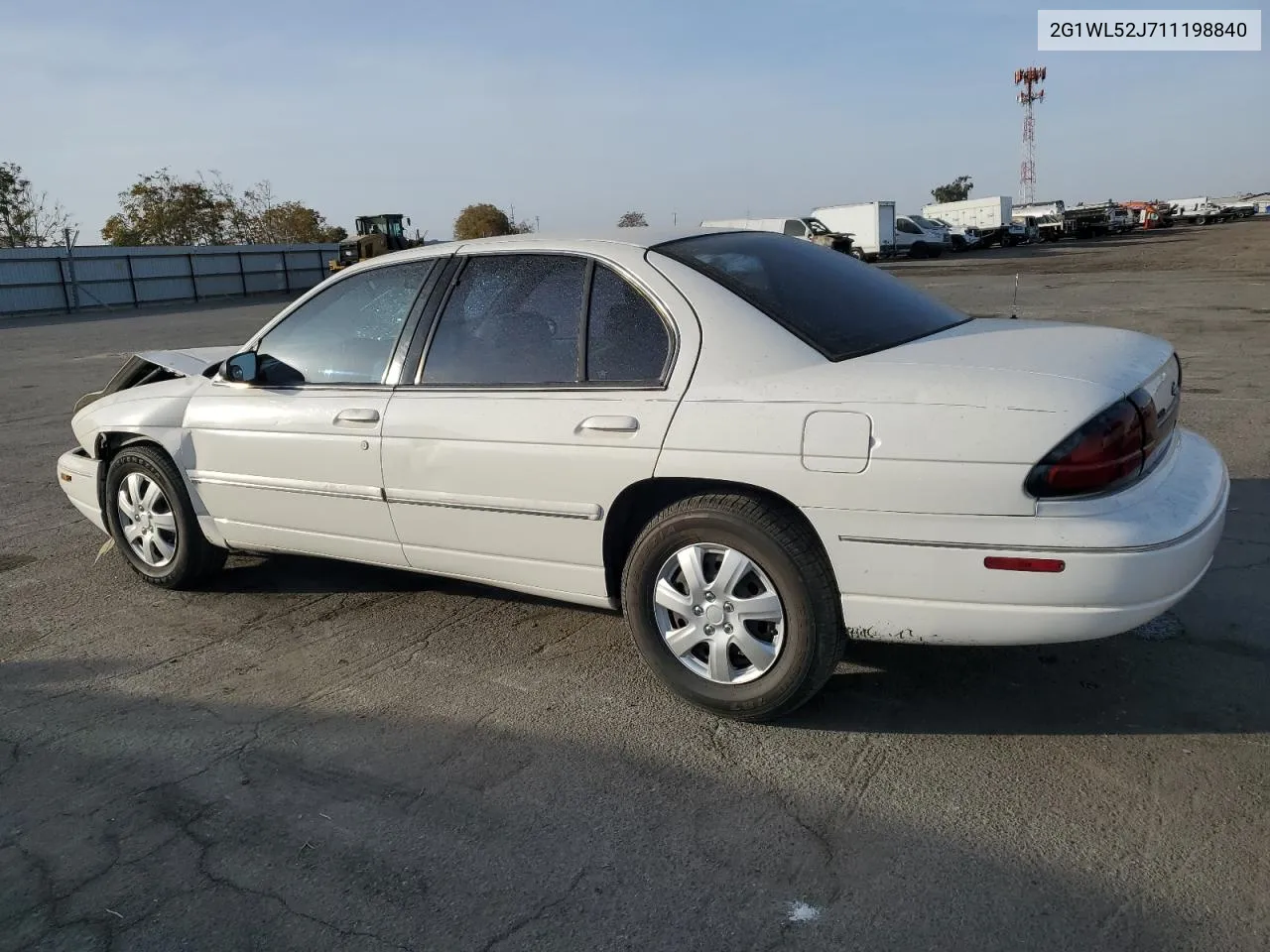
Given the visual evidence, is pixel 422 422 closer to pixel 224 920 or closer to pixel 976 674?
pixel 224 920

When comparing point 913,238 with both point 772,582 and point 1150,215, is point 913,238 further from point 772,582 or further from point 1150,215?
point 772,582

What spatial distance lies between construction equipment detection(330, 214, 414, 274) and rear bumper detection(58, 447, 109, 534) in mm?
30680

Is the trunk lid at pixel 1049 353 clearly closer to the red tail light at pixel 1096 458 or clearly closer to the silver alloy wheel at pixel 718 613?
the red tail light at pixel 1096 458

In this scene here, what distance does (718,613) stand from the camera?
325 centimetres

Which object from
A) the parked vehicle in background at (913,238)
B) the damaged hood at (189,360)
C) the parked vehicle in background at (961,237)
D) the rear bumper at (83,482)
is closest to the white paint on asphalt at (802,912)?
the damaged hood at (189,360)

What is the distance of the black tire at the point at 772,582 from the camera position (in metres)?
3.07

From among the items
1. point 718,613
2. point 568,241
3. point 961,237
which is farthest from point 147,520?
→ point 961,237


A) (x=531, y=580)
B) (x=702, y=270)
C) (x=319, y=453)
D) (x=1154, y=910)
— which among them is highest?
(x=702, y=270)

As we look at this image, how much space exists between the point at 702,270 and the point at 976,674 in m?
1.76

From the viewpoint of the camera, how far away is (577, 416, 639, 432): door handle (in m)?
3.34

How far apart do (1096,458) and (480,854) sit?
2.01 metres

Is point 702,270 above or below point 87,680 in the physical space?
above

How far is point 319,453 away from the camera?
4.16 meters

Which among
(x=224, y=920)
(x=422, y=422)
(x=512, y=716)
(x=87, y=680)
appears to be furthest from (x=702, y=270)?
(x=87, y=680)
